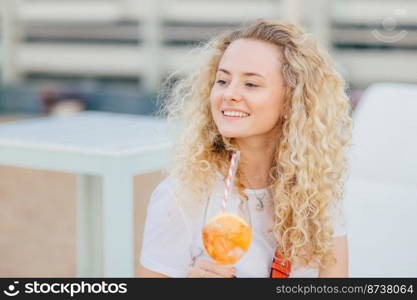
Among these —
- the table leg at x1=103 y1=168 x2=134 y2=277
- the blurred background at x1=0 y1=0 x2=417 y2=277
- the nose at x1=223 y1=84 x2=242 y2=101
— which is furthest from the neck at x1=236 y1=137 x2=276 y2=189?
the blurred background at x1=0 y1=0 x2=417 y2=277

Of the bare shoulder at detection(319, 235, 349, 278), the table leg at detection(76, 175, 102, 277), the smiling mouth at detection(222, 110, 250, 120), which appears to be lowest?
the bare shoulder at detection(319, 235, 349, 278)

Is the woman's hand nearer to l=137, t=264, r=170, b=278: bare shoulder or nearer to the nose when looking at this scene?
l=137, t=264, r=170, b=278: bare shoulder

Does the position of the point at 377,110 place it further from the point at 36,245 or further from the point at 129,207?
the point at 36,245

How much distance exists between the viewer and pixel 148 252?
58.4 inches

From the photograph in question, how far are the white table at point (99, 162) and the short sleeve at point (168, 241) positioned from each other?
352 mm

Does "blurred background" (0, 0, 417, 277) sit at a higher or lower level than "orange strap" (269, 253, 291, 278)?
higher

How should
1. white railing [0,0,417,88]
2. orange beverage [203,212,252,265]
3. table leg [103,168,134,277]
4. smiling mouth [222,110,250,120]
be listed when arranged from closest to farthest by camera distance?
orange beverage [203,212,252,265], smiling mouth [222,110,250,120], table leg [103,168,134,277], white railing [0,0,417,88]

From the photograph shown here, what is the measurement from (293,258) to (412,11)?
400cm

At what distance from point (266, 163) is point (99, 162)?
591 mm

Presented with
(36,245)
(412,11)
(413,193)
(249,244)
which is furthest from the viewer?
(412,11)

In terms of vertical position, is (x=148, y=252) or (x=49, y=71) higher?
(x=49, y=71)

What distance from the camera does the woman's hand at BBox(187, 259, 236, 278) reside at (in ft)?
4.58

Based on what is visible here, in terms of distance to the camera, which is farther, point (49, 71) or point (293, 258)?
point (49, 71)

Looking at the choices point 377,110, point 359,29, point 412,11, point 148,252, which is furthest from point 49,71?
point 148,252
